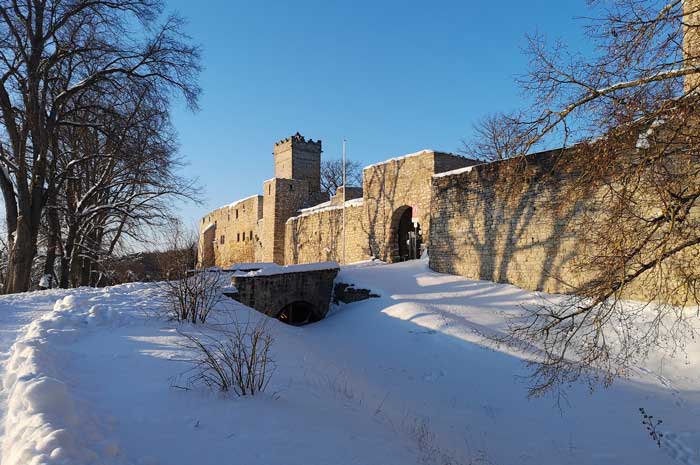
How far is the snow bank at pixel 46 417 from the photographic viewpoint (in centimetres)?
253

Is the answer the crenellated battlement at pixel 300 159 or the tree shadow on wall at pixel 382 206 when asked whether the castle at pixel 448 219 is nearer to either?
the tree shadow on wall at pixel 382 206

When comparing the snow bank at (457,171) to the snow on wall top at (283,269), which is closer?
the snow on wall top at (283,269)

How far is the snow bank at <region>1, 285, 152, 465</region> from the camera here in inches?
99.7

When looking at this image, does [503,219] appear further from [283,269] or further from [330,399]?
[330,399]

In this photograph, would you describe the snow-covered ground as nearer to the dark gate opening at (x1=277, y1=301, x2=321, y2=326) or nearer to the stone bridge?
the stone bridge

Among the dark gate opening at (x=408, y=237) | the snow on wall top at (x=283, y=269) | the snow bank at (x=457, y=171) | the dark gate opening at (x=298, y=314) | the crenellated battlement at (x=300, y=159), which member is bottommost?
the dark gate opening at (x=298, y=314)

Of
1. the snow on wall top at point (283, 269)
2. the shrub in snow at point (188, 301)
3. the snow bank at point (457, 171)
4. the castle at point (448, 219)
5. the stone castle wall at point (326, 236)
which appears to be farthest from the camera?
the stone castle wall at point (326, 236)

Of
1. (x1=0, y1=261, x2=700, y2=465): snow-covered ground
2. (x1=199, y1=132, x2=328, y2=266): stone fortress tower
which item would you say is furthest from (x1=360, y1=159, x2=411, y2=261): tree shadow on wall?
(x1=199, y1=132, x2=328, y2=266): stone fortress tower

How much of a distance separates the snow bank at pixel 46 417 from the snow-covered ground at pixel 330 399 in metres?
0.01

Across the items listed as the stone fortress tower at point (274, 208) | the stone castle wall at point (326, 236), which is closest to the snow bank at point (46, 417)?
the stone castle wall at point (326, 236)

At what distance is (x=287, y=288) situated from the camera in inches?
547

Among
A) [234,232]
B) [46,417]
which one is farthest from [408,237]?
[234,232]

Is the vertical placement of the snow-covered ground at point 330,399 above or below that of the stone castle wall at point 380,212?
below

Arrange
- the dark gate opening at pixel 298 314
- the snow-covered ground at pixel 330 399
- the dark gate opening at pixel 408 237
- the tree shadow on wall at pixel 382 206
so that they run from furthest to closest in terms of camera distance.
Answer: the tree shadow on wall at pixel 382 206 → the dark gate opening at pixel 408 237 → the dark gate opening at pixel 298 314 → the snow-covered ground at pixel 330 399
